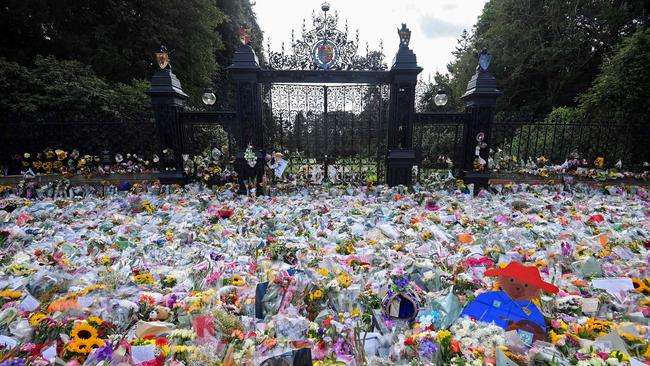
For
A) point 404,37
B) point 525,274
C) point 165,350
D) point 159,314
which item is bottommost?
point 159,314

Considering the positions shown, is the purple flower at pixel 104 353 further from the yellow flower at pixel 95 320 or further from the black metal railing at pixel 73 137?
the black metal railing at pixel 73 137

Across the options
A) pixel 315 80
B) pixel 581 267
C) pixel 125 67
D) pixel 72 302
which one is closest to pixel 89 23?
pixel 125 67

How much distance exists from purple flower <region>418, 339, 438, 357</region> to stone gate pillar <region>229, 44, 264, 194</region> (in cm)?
600

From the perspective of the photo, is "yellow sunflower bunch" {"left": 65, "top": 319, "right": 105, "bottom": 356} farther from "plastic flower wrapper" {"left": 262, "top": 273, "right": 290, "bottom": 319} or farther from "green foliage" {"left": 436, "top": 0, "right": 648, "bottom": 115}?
"green foliage" {"left": 436, "top": 0, "right": 648, "bottom": 115}

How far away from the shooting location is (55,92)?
27.9 ft

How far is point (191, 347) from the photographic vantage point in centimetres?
184

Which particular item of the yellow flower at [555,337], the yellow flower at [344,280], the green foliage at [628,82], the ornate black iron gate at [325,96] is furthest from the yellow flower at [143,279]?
the green foliage at [628,82]

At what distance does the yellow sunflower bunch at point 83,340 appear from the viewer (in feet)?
6.32

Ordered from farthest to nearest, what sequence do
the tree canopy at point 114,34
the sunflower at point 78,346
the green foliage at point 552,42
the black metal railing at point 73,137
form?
the green foliage at point 552,42 < the tree canopy at point 114,34 < the black metal railing at point 73,137 < the sunflower at point 78,346

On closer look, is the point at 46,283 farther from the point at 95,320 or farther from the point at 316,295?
the point at 316,295

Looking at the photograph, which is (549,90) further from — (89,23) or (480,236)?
(89,23)

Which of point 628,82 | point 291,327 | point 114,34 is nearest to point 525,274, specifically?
point 291,327

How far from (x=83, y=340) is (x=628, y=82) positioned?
14.0 metres

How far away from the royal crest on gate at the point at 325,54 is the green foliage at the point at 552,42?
13210mm
